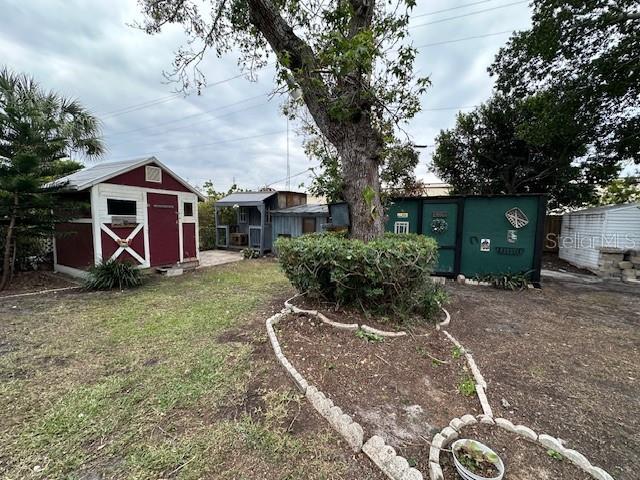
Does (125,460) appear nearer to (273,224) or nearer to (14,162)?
(14,162)

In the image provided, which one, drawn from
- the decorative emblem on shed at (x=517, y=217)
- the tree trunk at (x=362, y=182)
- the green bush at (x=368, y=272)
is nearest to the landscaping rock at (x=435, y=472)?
the green bush at (x=368, y=272)

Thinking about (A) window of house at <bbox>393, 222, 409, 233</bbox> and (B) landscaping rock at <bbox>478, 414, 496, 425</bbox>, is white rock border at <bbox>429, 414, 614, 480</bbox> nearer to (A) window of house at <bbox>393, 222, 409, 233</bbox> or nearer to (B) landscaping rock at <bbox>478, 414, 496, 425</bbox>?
(B) landscaping rock at <bbox>478, 414, 496, 425</bbox>

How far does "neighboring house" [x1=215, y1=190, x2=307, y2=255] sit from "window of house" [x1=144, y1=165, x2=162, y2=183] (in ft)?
12.4

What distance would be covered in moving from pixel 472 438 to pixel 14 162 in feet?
24.2

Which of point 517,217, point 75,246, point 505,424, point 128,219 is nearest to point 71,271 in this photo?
point 75,246

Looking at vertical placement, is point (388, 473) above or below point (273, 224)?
below

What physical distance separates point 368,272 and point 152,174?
6.66 meters

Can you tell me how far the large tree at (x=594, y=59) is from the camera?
6.12 meters

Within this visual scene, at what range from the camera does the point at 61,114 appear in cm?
658

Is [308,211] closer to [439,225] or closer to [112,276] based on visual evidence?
[439,225]

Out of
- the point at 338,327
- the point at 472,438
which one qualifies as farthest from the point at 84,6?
the point at 472,438

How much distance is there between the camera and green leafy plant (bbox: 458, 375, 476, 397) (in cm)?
213

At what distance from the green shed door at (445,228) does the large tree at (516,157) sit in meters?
3.82

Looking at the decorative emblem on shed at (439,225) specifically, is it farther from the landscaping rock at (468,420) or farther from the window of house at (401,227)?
the landscaping rock at (468,420)
